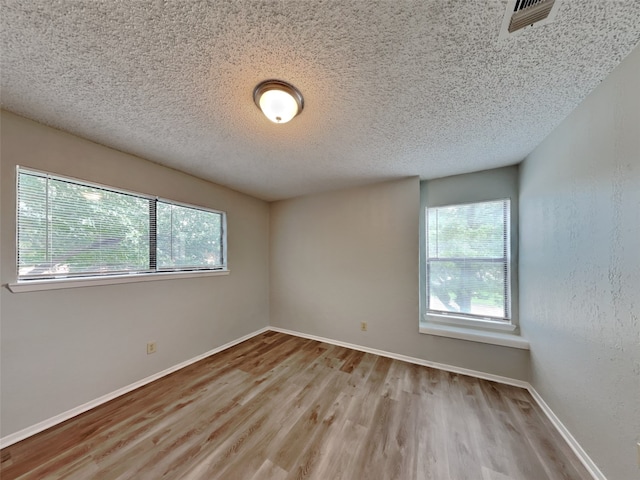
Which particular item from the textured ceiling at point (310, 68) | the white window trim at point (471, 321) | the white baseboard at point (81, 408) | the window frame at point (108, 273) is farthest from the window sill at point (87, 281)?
the white window trim at point (471, 321)

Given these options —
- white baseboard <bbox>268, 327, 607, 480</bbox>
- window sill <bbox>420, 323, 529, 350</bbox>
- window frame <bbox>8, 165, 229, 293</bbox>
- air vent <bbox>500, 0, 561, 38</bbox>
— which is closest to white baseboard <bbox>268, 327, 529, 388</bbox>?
white baseboard <bbox>268, 327, 607, 480</bbox>

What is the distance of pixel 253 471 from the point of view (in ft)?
4.32

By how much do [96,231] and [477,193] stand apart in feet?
12.9

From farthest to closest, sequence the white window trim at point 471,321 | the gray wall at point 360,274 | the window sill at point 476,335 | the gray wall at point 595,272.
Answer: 1. the gray wall at point 360,274
2. the white window trim at point 471,321
3. the window sill at point 476,335
4. the gray wall at point 595,272

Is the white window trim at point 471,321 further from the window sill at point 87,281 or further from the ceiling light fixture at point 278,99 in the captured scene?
the window sill at point 87,281

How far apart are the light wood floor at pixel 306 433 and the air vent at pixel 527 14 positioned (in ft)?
7.61

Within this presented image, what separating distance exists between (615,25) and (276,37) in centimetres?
144

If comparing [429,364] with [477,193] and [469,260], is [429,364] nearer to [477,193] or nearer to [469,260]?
[469,260]

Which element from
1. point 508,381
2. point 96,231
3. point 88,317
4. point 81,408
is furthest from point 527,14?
point 81,408

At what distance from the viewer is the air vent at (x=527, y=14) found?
A: 84 centimetres

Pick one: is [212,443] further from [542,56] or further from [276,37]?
[542,56]

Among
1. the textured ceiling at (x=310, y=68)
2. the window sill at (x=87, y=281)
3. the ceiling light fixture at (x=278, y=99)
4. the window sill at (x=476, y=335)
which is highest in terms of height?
the textured ceiling at (x=310, y=68)

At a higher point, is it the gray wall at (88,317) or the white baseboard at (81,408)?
the gray wall at (88,317)

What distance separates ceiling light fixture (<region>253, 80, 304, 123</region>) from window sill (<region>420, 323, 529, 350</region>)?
262 centimetres
